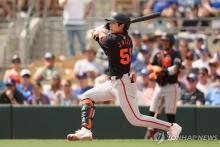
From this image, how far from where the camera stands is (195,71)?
55.7ft

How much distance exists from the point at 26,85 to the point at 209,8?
519cm

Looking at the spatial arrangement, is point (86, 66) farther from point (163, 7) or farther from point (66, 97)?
point (163, 7)

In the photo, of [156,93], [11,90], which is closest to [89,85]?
Result: [11,90]

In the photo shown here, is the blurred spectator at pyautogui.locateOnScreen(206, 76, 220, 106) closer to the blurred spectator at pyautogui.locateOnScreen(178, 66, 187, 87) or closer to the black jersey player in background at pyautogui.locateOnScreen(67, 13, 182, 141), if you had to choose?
the blurred spectator at pyautogui.locateOnScreen(178, 66, 187, 87)

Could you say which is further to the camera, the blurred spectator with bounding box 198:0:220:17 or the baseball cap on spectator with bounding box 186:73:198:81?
the blurred spectator with bounding box 198:0:220:17

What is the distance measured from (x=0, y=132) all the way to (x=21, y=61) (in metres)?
4.06

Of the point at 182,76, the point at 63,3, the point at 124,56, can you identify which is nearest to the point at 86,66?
the point at 63,3

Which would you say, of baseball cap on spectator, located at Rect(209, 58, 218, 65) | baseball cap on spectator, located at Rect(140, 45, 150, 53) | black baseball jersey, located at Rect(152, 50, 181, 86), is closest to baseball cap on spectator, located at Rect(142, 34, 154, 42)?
baseball cap on spectator, located at Rect(140, 45, 150, 53)

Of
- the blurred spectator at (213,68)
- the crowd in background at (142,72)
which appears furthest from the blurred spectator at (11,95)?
the blurred spectator at (213,68)

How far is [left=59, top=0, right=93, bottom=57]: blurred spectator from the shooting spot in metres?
18.6

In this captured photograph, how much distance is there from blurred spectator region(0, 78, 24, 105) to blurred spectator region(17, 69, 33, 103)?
0.34 meters

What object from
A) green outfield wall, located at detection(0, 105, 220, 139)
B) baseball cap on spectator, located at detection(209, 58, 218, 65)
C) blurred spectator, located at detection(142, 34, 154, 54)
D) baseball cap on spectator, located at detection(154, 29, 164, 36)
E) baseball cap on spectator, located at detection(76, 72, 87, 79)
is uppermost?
baseball cap on spectator, located at detection(154, 29, 164, 36)

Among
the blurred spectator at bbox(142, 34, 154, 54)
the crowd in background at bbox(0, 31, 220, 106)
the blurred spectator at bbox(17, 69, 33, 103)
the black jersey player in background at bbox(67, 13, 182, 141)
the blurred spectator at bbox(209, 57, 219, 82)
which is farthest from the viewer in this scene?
the blurred spectator at bbox(142, 34, 154, 54)

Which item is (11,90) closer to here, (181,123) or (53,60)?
(53,60)
